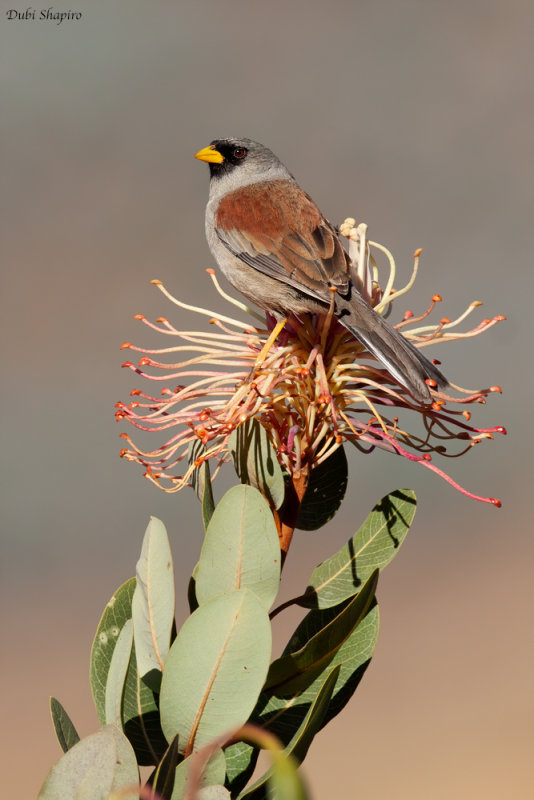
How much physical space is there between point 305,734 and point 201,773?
76mm

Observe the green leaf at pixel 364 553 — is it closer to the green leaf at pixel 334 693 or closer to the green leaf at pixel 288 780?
the green leaf at pixel 334 693

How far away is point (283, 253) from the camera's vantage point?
4.00 feet

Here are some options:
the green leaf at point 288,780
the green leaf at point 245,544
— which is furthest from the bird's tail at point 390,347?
the green leaf at point 288,780

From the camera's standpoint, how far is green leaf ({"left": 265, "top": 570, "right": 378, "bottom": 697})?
1.96 ft

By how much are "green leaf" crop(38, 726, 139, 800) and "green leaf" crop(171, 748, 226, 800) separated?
0.03 metres

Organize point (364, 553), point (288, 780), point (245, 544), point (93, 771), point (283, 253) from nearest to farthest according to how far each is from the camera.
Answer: point (288, 780)
point (93, 771)
point (245, 544)
point (364, 553)
point (283, 253)

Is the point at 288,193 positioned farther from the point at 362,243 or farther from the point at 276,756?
the point at 276,756

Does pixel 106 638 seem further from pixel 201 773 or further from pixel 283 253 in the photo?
pixel 283 253

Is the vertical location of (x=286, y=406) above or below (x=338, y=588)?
above

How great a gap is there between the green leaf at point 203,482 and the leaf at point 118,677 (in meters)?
0.13

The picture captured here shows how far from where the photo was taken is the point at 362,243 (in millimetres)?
946

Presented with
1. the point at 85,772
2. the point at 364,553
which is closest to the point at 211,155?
the point at 364,553

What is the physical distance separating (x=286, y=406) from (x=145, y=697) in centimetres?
31

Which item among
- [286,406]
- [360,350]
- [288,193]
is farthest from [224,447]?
[288,193]
